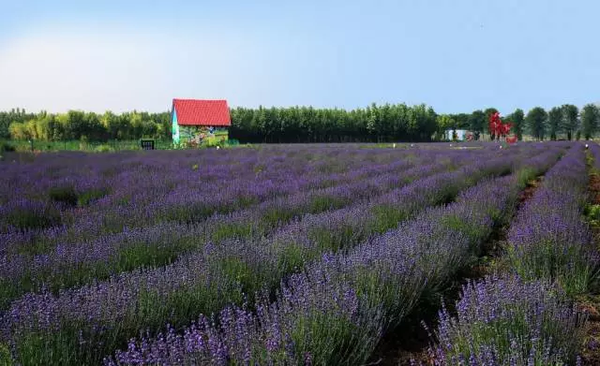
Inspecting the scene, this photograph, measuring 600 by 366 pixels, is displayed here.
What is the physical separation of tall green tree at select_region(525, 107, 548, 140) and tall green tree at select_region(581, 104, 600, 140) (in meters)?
10.6

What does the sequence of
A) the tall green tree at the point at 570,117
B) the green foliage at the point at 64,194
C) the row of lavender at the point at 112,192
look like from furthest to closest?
the tall green tree at the point at 570,117 → the green foliage at the point at 64,194 → the row of lavender at the point at 112,192

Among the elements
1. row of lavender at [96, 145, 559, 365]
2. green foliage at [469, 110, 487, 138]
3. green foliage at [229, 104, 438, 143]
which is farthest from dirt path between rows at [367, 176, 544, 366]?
green foliage at [469, 110, 487, 138]

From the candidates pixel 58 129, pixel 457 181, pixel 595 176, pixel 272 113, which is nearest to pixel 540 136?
pixel 272 113

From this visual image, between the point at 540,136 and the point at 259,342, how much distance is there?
104609 millimetres

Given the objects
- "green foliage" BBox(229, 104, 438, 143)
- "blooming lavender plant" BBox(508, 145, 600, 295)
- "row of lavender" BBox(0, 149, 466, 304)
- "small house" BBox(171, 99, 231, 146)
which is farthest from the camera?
"green foliage" BBox(229, 104, 438, 143)

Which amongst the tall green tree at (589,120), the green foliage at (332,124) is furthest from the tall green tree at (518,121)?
the green foliage at (332,124)

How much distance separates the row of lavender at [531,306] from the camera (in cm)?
194

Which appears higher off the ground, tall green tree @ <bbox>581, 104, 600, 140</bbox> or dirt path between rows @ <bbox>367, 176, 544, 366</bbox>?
tall green tree @ <bbox>581, 104, 600, 140</bbox>

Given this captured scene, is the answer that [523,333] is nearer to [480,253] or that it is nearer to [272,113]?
[480,253]

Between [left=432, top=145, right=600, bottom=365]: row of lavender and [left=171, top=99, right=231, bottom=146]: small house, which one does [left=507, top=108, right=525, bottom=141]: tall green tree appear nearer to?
[left=171, top=99, right=231, bottom=146]: small house

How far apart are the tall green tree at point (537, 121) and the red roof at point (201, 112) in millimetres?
74022

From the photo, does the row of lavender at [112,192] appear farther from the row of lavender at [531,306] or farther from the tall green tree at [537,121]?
the tall green tree at [537,121]

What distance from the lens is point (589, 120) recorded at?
80188mm

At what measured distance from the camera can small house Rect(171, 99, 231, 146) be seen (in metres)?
39.6
